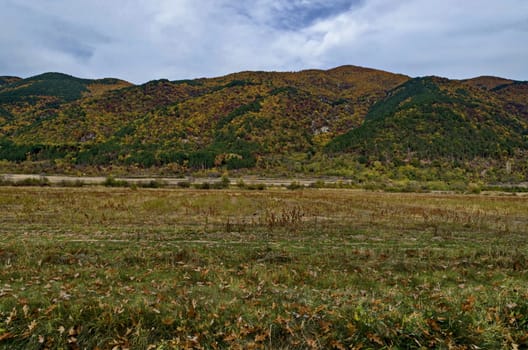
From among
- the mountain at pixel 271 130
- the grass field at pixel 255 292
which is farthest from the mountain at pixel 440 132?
the grass field at pixel 255 292

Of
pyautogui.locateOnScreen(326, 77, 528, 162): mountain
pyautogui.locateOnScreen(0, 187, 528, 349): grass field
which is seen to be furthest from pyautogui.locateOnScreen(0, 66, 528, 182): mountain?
pyautogui.locateOnScreen(0, 187, 528, 349): grass field

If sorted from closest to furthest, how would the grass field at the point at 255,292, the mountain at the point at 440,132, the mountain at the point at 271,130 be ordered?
the grass field at the point at 255,292 < the mountain at the point at 440,132 < the mountain at the point at 271,130

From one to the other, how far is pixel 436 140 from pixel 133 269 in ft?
407

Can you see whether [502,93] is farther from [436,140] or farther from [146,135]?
[146,135]

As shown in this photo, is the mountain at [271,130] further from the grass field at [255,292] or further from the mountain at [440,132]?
the grass field at [255,292]

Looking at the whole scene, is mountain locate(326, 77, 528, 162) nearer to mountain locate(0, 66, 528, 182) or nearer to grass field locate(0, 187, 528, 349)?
mountain locate(0, 66, 528, 182)

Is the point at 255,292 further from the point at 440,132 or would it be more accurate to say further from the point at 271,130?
the point at 271,130

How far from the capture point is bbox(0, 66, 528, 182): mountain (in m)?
112

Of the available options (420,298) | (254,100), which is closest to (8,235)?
(420,298)

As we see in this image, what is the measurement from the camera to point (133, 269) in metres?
8.19

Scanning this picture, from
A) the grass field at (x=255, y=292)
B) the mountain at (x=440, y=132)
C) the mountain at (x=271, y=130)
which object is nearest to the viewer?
the grass field at (x=255, y=292)

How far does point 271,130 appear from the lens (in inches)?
5655

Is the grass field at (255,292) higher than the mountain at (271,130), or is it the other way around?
the mountain at (271,130)

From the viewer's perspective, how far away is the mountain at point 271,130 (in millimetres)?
112375
